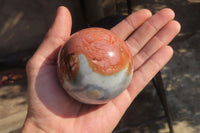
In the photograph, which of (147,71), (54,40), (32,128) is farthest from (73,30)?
(32,128)

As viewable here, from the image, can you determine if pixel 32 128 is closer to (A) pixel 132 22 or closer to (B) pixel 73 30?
(A) pixel 132 22

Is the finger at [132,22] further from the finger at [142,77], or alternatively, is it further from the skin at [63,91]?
the finger at [142,77]

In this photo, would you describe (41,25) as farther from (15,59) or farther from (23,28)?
(15,59)

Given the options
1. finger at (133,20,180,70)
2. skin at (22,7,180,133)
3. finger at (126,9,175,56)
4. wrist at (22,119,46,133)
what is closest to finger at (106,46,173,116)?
skin at (22,7,180,133)

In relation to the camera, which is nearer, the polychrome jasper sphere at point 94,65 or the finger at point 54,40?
the polychrome jasper sphere at point 94,65

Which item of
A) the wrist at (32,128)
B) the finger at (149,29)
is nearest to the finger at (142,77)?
the finger at (149,29)
